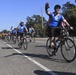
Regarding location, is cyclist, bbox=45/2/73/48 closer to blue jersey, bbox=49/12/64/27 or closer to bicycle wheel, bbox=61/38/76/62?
blue jersey, bbox=49/12/64/27

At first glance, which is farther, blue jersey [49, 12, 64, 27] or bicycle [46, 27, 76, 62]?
blue jersey [49, 12, 64, 27]

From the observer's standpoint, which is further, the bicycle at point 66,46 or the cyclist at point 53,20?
the cyclist at point 53,20

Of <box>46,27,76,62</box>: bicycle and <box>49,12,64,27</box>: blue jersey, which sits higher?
<box>49,12,64,27</box>: blue jersey

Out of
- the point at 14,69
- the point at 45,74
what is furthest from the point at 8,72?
the point at 45,74

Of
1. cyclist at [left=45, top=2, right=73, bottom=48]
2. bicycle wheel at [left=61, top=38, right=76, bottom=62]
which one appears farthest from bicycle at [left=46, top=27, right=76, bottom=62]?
cyclist at [left=45, top=2, right=73, bottom=48]

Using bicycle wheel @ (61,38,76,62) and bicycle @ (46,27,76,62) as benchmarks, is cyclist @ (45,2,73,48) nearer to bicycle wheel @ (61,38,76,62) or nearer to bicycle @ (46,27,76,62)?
bicycle @ (46,27,76,62)

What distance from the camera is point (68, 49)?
1057 cm

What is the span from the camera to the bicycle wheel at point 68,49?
10.3m

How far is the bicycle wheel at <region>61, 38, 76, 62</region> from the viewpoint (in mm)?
10347

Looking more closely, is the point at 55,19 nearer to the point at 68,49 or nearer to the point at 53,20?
the point at 53,20

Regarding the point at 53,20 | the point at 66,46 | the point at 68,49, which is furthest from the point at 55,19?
the point at 68,49

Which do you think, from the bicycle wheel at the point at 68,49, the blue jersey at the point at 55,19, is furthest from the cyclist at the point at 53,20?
the bicycle wheel at the point at 68,49

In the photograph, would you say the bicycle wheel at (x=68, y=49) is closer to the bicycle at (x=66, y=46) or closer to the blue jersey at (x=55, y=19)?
the bicycle at (x=66, y=46)

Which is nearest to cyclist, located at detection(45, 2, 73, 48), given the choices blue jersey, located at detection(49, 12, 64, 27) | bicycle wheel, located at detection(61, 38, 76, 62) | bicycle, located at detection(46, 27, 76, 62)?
blue jersey, located at detection(49, 12, 64, 27)
